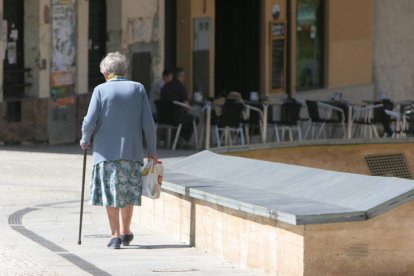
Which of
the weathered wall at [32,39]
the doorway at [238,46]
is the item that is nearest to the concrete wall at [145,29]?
the weathered wall at [32,39]

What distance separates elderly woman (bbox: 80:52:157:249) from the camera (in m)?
11.3

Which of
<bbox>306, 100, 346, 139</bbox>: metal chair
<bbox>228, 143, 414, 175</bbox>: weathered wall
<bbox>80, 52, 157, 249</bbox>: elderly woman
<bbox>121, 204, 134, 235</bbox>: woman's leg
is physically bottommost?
<bbox>306, 100, 346, 139</bbox>: metal chair

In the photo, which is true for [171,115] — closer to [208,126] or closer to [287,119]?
[208,126]

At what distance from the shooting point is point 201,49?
26062mm

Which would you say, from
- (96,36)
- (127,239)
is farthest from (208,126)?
(127,239)

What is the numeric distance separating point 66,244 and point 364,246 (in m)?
3.05

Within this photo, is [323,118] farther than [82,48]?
Yes

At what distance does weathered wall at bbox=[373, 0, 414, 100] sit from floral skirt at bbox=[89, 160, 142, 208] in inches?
807

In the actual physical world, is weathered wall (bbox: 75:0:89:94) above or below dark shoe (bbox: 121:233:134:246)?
above

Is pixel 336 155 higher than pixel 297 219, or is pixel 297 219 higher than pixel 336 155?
pixel 297 219

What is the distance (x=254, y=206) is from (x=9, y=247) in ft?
7.54

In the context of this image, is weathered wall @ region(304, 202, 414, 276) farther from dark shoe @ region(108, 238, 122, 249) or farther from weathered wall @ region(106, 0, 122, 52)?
weathered wall @ region(106, 0, 122, 52)

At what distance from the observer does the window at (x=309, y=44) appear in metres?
29.1

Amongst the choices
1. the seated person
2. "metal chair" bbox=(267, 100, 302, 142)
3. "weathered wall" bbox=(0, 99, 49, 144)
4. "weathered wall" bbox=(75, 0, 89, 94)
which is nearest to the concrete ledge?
"weathered wall" bbox=(0, 99, 49, 144)
